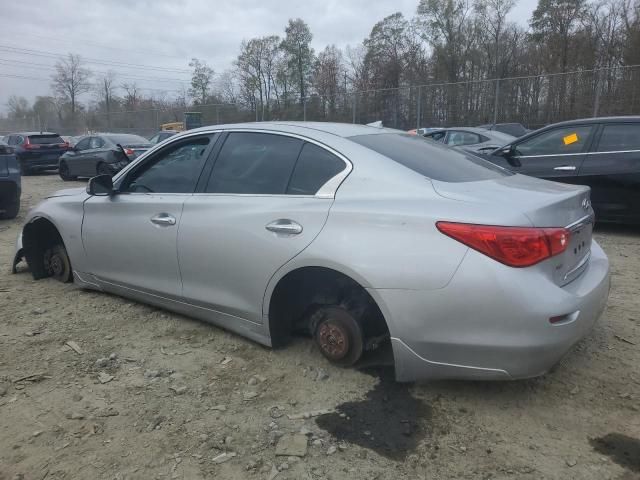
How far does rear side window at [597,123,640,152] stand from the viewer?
6.38 metres

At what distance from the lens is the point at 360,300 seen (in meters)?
2.97

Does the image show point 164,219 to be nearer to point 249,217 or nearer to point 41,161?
point 249,217

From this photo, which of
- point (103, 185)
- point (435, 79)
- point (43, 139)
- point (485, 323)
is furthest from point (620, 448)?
point (435, 79)

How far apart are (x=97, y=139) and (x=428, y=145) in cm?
1490

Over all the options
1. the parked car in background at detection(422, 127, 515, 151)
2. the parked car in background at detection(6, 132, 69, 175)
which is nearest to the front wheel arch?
A: the parked car in background at detection(422, 127, 515, 151)

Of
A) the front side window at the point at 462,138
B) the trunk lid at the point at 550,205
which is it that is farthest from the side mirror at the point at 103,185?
the front side window at the point at 462,138

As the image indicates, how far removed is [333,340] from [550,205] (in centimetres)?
139

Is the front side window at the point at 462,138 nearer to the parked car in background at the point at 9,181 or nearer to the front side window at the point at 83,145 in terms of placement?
the parked car in background at the point at 9,181

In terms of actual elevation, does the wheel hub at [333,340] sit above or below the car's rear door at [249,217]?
below

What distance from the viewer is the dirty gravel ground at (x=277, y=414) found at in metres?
2.30

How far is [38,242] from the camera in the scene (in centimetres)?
493

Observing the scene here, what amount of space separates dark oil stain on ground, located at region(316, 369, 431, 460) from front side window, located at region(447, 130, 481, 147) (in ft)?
34.8

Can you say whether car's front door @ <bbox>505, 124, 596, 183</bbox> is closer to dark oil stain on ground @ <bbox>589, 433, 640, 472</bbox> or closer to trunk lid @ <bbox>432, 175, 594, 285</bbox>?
trunk lid @ <bbox>432, 175, 594, 285</bbox>

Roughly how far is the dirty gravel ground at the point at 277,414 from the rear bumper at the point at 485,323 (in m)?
0.31
